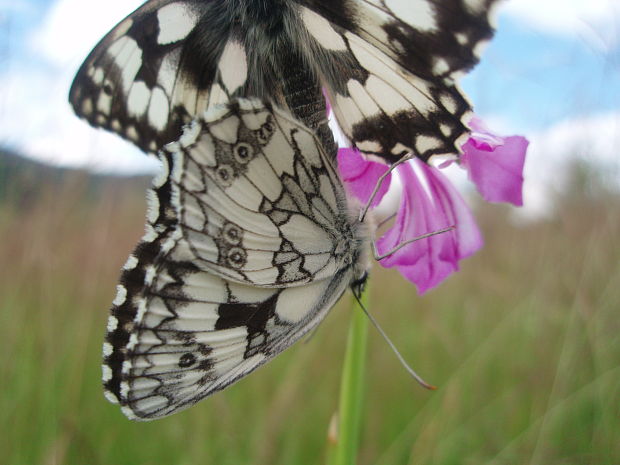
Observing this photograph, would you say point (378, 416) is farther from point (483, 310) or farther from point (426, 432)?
point (483, 310)

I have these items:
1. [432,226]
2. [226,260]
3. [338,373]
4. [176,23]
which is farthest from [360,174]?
[338,373]

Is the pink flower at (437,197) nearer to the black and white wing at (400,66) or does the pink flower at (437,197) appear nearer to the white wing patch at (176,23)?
the black and white wing at (400,66)

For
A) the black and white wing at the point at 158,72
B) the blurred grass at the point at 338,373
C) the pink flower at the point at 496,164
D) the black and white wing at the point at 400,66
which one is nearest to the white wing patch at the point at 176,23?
the black and white wing at the point at 158,72

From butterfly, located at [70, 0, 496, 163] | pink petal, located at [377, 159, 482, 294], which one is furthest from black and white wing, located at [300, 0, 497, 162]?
pink petal, located at [377, 159, 482, 294]

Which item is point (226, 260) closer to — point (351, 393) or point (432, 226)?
point (351, 393)

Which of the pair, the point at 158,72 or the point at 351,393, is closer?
the point at 351,393

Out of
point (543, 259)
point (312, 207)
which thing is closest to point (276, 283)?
point (312, 207)

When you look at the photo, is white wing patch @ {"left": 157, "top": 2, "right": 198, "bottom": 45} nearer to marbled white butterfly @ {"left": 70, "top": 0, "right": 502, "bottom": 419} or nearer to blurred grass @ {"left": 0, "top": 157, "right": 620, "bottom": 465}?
marbled white butterfly @ {"left": 70, "top": 0, "right": 502, "bottom": 419}
